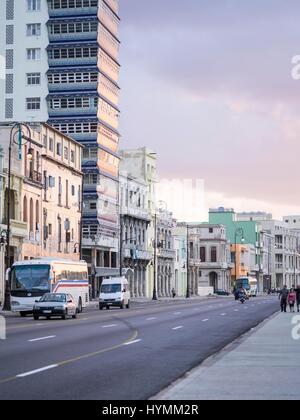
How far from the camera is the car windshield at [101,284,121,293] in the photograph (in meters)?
69.1

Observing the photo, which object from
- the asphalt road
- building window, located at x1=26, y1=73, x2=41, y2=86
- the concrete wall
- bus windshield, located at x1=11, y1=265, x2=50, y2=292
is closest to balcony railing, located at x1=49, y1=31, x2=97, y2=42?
the concrete wall

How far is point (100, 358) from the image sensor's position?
73.6 feet

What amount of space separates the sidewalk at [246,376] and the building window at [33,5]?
8265 centimetres

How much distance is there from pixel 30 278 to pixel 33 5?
5915 cm

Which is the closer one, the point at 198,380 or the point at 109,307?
the point at 198,380

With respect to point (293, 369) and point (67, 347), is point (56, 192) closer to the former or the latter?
point (67, 347)

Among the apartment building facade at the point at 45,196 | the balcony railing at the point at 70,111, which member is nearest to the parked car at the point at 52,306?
→ the apartment building facade at the point at 45,196

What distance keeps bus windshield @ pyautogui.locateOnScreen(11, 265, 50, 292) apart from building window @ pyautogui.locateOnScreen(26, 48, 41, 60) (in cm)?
5530

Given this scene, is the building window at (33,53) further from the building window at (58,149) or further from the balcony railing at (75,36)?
the building window at (58,149)

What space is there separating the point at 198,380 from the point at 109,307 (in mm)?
55389

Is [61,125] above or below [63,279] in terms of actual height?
above

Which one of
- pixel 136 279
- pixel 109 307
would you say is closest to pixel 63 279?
pixel 109 307

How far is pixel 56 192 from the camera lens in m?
86.4

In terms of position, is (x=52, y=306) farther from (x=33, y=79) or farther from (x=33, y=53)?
(x=33, y=53)
